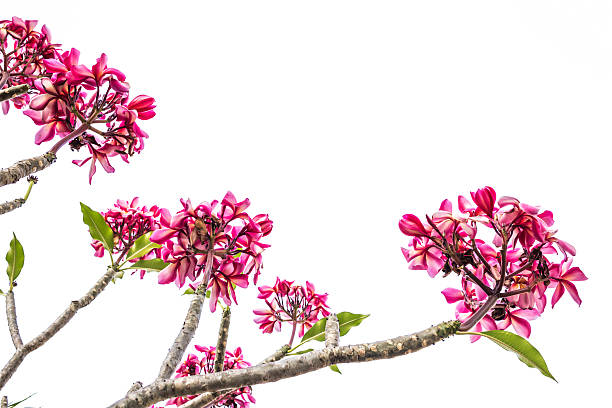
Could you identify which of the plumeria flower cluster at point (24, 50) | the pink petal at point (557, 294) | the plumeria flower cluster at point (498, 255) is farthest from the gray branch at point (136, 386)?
the plumeria flower cluster at point (24, 50)

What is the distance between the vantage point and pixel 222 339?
37.8 inches

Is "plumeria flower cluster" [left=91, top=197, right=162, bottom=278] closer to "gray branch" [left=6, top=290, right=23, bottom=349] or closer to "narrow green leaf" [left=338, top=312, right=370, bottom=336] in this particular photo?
"gray branch" [left=6, top=290, right=23, bottom=349]

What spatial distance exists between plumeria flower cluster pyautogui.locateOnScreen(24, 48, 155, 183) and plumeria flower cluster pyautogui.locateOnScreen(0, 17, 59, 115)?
41 cm

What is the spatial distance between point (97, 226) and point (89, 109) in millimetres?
290

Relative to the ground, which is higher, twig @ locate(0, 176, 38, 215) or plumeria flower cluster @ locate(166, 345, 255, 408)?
twig @ locate(0, 176, 38, 215)

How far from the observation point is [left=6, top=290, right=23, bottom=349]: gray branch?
1.10 m

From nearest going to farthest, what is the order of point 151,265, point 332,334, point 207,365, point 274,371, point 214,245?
point 274,371 → point 332,334 → point 214,245 → point 151,265 → point 207,365

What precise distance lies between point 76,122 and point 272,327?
0.75m

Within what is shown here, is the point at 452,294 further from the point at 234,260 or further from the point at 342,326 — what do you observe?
the point at 234,260

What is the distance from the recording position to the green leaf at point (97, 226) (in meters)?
1.18

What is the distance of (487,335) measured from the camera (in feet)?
2.59

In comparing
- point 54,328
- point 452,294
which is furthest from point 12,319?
point 452,294

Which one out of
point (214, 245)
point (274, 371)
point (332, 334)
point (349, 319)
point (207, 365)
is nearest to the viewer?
point (274, 371)

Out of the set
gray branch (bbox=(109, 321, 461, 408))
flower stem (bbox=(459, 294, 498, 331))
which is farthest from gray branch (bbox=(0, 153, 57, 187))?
flower stem (bbox=(459, 294, 498, 331))
